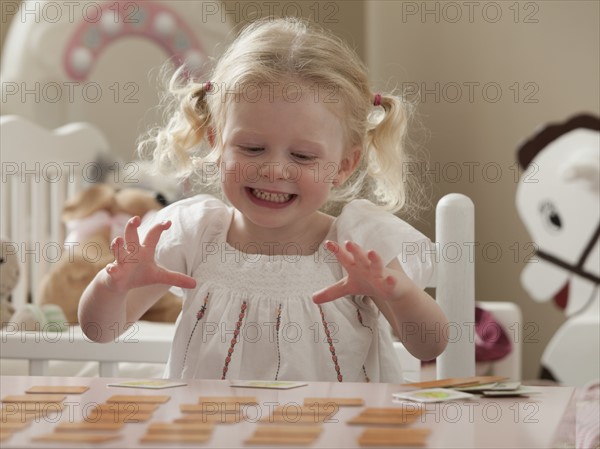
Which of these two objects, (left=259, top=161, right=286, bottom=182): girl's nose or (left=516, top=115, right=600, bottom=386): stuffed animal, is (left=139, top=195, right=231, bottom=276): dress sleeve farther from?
(left=516, top=115, right=600, bottom=386): stuffed animal

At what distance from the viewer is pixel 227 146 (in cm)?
89

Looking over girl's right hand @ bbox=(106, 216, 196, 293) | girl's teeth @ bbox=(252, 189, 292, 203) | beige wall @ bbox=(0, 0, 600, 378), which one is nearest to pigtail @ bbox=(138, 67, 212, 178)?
girl's teeth @ bbox=(252, 189, 292, 203)

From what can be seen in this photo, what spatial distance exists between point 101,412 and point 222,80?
20.5 inches

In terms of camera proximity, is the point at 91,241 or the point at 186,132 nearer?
the point at 186,132

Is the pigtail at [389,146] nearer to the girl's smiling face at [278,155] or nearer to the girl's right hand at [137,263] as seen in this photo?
the girl's smiling face at [278,155]

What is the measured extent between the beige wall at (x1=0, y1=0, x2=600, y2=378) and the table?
180 centimetres

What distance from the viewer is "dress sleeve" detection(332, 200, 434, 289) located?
90cm

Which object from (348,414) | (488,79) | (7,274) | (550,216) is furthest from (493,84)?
(348,414)

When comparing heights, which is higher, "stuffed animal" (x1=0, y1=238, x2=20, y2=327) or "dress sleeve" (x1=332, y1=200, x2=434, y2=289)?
"dress sleeve" (x1=332, y1=200, x2=434, y2=289)

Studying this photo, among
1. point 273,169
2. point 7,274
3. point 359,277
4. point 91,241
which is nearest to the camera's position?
point 359,277

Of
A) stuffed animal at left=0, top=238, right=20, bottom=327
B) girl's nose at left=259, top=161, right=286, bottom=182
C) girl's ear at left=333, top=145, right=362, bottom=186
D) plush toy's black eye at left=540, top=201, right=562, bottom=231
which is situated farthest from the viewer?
plush toy's black eye at left=540, top=201, right=562, bottom=231

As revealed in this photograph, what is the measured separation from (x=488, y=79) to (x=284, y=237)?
1.53 metres

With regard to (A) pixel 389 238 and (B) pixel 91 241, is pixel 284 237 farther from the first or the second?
(B) pixel 91 241

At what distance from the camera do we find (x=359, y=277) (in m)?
0.71
